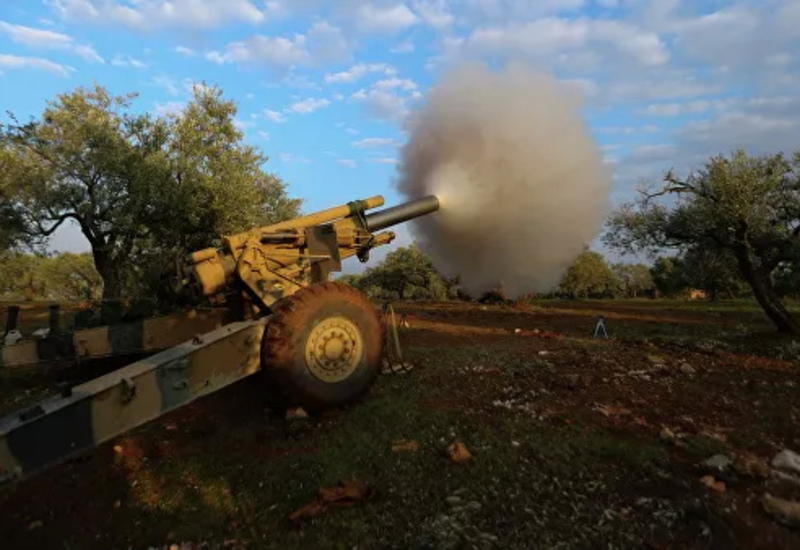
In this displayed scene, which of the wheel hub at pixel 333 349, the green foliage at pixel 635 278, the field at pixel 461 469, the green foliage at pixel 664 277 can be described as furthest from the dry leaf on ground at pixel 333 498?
the green foliage at pixel 635 278

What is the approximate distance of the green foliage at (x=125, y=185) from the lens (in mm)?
18141

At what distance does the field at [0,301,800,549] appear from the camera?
4.62 meters

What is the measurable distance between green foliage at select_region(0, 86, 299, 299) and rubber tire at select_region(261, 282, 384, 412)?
11786 millimetres

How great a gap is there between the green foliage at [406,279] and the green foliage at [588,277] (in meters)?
12.6

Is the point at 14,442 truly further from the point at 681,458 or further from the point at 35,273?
the point at 35,273

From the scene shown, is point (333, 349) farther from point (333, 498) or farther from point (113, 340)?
point (113, 340)

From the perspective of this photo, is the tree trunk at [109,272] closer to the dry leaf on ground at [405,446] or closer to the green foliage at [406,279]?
the dry leaf on ground at [405,446]

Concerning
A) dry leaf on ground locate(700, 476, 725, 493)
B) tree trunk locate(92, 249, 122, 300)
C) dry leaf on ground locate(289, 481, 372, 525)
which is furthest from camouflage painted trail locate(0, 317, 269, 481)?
tree trunk locate(92, 249, 122, 300)

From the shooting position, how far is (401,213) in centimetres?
971

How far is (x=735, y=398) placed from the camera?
25.7 feet

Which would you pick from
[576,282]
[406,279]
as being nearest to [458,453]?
[406,279]

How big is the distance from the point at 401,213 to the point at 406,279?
46.8 m

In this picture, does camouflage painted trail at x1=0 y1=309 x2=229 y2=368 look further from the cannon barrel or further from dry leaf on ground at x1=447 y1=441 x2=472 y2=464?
dry leaf on ground at x1=447 y1=441 x2=472 y2=464

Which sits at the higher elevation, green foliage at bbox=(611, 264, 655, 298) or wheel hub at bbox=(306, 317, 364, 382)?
wheel hub at bbox=(306, 317, 364, 382)
